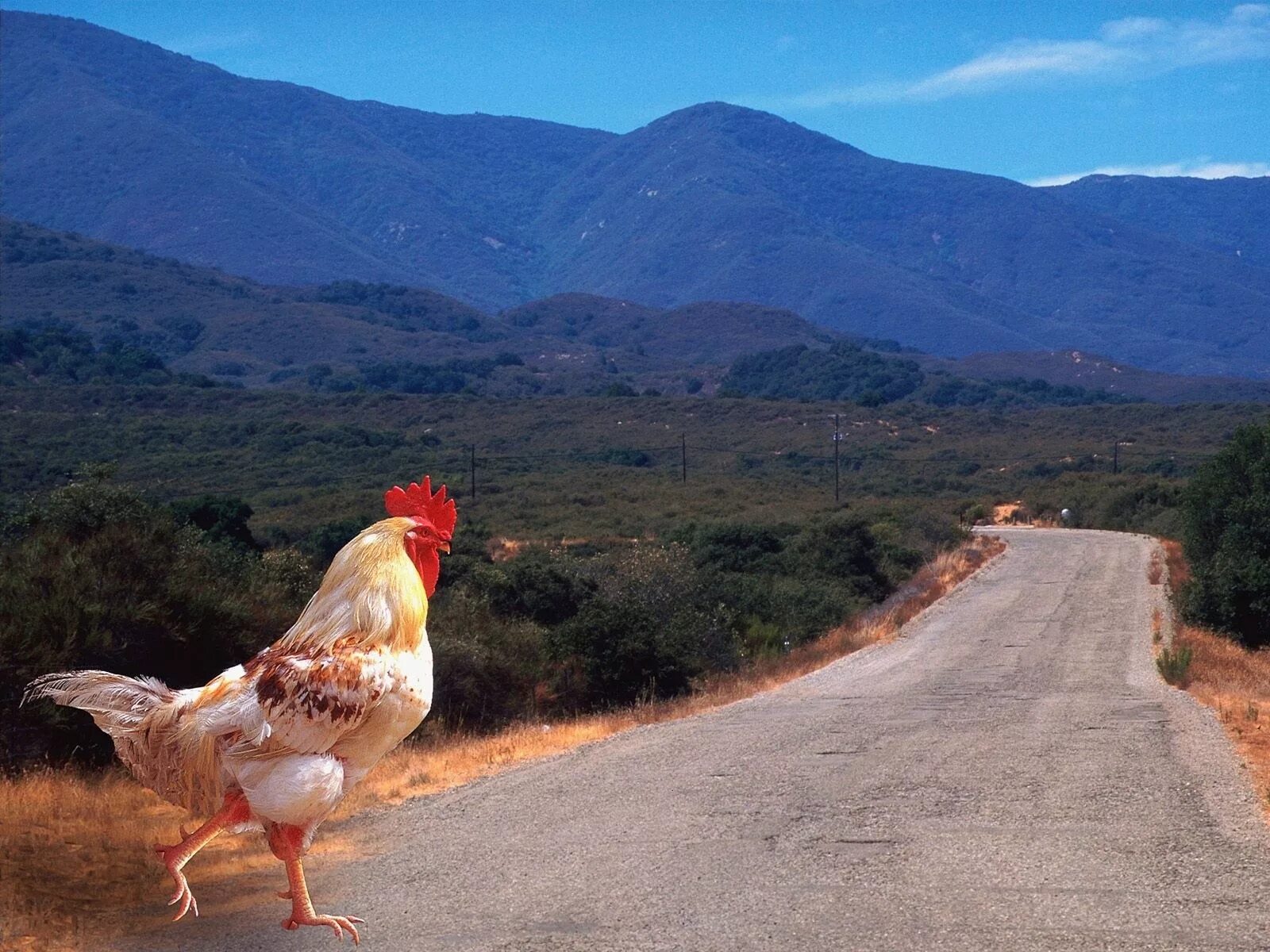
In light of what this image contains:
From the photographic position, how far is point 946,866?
726 cm

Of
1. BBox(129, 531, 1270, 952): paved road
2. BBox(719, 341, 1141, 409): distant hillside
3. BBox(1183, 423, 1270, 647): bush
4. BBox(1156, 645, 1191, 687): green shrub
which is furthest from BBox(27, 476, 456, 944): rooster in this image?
BBox(719, 341, 1141, 409): distant hillside

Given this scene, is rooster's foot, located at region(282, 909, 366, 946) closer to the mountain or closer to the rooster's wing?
the rooster's wing

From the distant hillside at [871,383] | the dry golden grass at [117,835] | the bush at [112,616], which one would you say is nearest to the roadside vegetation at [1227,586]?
the dry golden grass at [117,835]

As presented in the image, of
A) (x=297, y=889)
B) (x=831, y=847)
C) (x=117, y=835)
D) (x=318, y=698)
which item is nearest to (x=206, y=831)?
(x=297, y=889)

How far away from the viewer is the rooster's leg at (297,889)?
19.0 feet

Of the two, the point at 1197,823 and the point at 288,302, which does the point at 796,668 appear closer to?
the point at 1197,823

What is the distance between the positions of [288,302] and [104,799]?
184831mm

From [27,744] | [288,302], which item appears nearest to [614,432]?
[27,744]

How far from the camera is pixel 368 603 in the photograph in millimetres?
5738

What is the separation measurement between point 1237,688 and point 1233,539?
386 inches

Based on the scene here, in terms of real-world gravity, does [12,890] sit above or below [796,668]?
above

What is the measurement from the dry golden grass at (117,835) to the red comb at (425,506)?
7.07 ft

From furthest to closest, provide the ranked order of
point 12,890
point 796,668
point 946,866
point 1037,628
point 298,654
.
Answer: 1. point 1037,628
2. point 796,668
3. point 946,866
4. point 12,890
5. point 298,654

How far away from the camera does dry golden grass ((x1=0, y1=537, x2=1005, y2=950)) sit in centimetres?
612
